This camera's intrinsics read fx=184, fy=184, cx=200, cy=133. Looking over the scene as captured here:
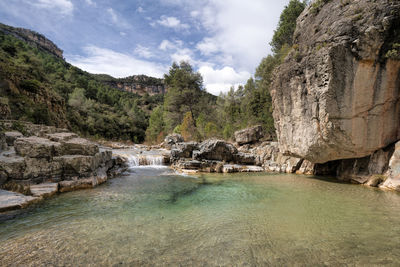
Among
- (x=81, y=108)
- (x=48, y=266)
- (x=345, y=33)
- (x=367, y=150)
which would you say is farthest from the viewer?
(x=81, y=108)

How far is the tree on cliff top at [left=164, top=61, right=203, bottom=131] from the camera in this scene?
101 feet

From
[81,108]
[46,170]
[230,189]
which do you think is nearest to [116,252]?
[230,189]

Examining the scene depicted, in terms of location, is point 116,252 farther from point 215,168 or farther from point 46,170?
point 215,168

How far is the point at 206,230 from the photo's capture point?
197 inches

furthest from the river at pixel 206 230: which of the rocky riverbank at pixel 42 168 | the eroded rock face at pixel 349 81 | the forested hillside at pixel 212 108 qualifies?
the forested hillside at pixel 212 108

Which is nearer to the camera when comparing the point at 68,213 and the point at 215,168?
the point at 68,213

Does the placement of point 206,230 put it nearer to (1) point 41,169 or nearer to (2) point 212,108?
(1) point 41,169

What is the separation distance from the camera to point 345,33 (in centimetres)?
834

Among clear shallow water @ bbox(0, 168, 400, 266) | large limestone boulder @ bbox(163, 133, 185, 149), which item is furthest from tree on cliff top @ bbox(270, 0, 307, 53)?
clear shallow water @ bbox(0, 168, 400, 266)

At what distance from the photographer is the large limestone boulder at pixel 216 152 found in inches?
647

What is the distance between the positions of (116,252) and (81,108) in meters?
44.2

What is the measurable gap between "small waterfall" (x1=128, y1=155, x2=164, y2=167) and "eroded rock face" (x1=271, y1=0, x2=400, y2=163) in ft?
40.6

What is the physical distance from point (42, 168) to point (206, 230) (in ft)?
27.4

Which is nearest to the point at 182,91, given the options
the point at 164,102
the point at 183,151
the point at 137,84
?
the point at 164,102
